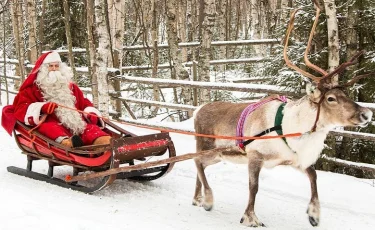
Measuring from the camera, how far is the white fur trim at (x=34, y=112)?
5.42m

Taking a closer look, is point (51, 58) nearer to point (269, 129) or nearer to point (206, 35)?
point (269, 129)

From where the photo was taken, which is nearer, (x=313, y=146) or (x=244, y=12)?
(x=313, y=146)

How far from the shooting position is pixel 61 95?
19.7 ft

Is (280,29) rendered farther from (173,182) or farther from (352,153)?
(173,182)

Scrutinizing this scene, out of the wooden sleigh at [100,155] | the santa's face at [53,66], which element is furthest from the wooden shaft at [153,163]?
the santa's face at [53,66]

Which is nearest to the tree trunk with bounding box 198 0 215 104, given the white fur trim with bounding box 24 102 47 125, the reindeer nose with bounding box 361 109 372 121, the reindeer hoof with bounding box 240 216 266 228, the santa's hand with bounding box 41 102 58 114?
the santa's hand with bounding box 41 102 58 114

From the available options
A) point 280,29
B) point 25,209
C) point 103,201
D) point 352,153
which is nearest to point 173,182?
point 103,201

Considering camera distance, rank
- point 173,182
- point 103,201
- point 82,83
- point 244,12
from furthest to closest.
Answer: point 244,12
point 82,83
point 173,182
point 103,201

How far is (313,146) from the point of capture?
13.7ft

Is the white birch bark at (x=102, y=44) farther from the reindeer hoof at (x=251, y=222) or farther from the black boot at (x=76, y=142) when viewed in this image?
the reindeer hoof at (x=251, y=222)

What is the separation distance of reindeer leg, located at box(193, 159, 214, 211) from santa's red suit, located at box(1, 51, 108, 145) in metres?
1.36

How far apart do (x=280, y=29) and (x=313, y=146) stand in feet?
14.0

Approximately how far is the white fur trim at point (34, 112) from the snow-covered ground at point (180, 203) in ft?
2.49

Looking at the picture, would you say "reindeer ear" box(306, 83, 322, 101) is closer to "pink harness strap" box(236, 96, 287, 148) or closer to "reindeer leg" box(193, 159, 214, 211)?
"pink harness strap" box(236, 96, 287, 148)
